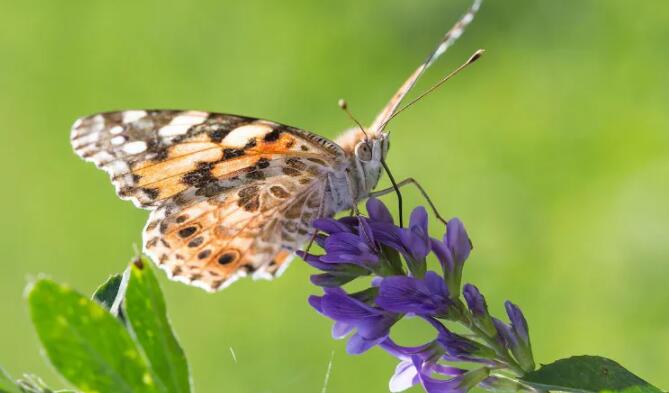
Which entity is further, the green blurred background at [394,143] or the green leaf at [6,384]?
the green blurred background at [394,143]

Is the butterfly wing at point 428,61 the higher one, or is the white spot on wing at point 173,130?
the white spot on wing at point 173,130

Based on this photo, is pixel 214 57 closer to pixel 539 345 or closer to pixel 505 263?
pixel 505 263

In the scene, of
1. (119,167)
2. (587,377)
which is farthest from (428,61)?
(587,377)

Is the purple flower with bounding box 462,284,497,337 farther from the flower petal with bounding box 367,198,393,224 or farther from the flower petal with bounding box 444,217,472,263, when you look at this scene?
the flower petal with bounding box 367,198,393,224

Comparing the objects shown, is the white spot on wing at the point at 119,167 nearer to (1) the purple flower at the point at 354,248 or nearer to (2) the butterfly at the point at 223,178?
(2) the butterfly at the point at 223,178

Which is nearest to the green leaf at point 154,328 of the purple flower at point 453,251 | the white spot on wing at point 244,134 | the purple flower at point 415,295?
the purple flower at point 415,295

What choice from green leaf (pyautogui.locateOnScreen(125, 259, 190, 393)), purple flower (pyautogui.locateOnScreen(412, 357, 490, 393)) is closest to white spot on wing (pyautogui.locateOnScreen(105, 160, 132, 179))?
purple flower (pyautogui.locateOnScreen(412, 357, 490, 393))

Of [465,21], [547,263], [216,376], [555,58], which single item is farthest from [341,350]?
[465,21]
